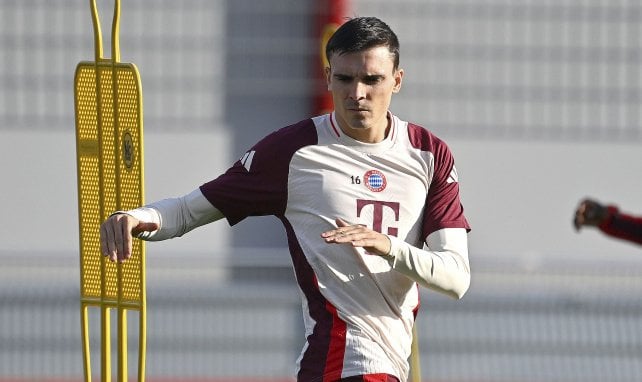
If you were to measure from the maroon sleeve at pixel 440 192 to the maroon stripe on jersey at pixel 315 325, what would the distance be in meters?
0.32

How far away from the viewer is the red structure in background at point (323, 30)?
10.7 m

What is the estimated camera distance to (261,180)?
469cm

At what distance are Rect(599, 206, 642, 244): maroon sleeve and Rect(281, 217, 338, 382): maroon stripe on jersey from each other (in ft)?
2.85

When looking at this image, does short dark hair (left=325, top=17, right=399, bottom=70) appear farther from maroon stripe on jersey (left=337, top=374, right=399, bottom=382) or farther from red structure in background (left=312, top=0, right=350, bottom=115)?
red structure in background (left=312, top=0, right=350, bottom=115)

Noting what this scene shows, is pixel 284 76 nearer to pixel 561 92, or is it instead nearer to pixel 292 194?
pixel 561 92

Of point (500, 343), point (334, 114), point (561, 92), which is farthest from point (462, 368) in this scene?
point (334, 114)

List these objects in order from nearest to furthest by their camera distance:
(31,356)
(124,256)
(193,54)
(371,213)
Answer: (124,256) < (371,213) < (31,356) < (193,54)

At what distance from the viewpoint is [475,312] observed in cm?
1023

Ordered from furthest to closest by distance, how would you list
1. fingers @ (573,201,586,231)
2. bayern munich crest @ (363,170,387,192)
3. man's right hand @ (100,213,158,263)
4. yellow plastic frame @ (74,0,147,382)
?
yellow plastic frame @ (74,0,147,382), bayern munich crest @ (363,170,387,192), man's right hand @ (100,213,158,263), fingers @ (573,201,586,231)

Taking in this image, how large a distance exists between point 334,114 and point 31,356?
18.5 ft

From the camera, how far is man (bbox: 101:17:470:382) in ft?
14.9

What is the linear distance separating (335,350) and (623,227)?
901mm

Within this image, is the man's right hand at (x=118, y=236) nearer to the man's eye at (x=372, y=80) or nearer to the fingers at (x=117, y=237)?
the fingers at (x=117, y=237)

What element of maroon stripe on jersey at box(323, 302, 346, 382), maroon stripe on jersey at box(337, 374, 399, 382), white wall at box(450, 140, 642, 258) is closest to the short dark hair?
maroon stripe on jersey at box(323, 302, 346, 382)
